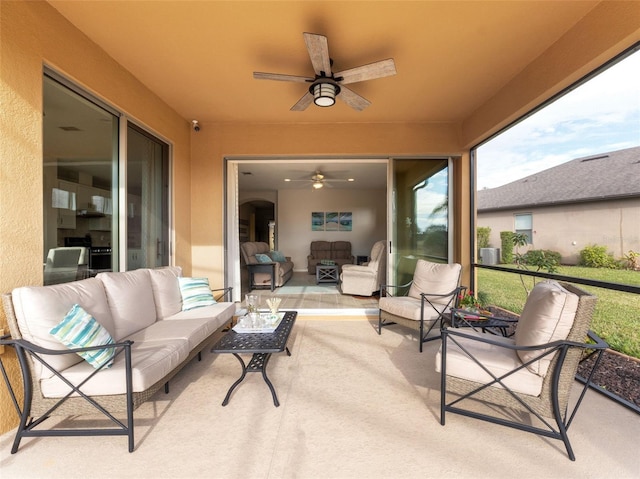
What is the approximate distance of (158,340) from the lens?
2.04 m

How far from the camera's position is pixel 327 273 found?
6.89 m

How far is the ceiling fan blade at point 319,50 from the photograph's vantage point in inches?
72.9

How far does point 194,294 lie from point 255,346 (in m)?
1.38

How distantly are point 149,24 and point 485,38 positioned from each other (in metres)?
2.80

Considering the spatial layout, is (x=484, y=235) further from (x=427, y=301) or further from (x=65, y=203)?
(x=65, y=203)

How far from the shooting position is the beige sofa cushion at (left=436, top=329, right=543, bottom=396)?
5.11 feet

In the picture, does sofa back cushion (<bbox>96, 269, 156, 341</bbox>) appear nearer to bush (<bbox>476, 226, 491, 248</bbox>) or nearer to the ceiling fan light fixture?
the ceiling fan light fixture

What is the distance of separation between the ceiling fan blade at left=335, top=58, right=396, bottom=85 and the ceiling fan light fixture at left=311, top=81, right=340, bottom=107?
0.28 ft

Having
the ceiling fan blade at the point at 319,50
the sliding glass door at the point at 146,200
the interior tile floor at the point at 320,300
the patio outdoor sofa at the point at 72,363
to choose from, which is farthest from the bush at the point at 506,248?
the sliding glass door at the point at 146,200

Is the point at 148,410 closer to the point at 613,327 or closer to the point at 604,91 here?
the point at 604,91

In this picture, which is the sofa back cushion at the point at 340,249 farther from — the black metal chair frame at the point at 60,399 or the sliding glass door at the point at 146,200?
the black metal chair frame at the point at 60,399

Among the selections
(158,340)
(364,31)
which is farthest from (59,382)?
(364,31)

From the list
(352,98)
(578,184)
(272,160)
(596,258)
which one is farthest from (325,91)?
(578,184)

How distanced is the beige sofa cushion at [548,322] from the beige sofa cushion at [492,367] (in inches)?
2.4
